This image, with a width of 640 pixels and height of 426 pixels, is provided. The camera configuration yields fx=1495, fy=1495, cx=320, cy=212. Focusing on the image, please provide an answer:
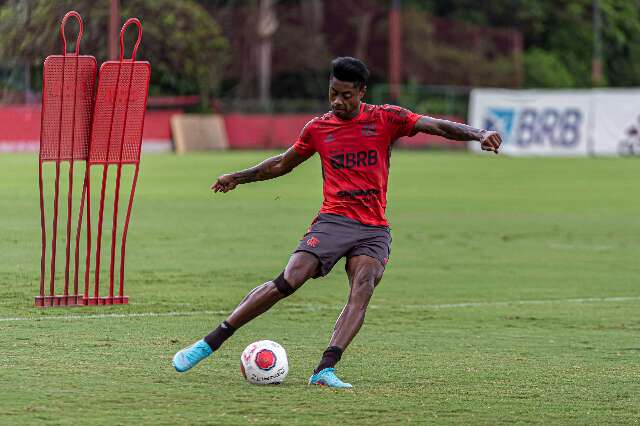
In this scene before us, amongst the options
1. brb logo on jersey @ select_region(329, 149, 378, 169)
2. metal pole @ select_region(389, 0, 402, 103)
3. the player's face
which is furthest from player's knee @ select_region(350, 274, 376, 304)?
metal pole @ select_region(389, 0, 402, 103)

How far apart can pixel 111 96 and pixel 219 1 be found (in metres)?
51.1

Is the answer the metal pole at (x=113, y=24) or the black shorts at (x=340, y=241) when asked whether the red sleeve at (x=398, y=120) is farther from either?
the metal pole at (x=113, y=24)

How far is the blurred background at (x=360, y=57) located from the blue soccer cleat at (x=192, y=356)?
26.6 metres

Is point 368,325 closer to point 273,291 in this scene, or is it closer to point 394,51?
point 273,291

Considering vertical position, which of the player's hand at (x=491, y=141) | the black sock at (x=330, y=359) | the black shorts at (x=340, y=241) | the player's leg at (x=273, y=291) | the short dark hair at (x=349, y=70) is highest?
the short dark hair at (x=349, y=70)

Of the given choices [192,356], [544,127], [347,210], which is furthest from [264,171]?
[544,127]

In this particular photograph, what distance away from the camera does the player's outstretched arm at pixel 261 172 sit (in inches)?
359

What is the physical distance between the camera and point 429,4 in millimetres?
74000

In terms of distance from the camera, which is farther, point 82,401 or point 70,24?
point 70,24

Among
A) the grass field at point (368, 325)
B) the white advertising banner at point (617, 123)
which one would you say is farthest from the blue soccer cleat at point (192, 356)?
the white advertising banner at point (617, 123)

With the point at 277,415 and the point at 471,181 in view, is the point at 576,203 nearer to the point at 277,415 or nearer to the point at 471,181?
the point at 471,181

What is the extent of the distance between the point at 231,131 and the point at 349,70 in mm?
48832

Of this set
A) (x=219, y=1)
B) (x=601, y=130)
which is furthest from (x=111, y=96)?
(x=219, y=1)

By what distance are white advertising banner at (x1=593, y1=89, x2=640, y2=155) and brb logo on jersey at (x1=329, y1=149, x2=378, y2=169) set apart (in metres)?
42.2
